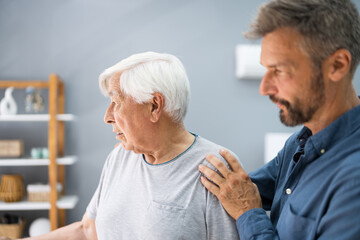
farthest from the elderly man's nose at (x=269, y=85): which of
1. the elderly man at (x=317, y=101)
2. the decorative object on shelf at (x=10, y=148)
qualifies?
the decorative object on shelf at (x=10, y=148)

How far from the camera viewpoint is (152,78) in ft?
3.59

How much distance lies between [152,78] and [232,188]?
1.45 ft

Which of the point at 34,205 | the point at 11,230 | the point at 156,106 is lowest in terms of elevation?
the point at 11,230

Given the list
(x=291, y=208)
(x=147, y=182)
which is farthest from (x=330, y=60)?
(x=147, y=182)

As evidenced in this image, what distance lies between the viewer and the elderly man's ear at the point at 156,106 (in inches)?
43.7

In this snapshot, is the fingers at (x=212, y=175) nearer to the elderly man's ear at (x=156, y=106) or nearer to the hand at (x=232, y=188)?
the hand at (x=232, y=188)

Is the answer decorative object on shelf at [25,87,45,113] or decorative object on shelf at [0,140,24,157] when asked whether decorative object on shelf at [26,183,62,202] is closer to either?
decorative object on shelf at [0,140,24,157]

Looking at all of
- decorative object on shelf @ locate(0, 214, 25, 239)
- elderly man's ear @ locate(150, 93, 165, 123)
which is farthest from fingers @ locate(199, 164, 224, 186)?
decorative object on shelf @ locate(0, 214, 25, 239)

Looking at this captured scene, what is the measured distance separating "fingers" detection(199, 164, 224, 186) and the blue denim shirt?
0.42 ft

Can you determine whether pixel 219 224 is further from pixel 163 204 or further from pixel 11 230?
pixel 11 230

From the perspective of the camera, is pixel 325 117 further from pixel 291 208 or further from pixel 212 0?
pixel 212 0

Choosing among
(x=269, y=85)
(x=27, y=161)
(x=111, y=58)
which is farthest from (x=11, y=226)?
(x=269, y=85)

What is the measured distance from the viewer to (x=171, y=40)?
11.1 ft

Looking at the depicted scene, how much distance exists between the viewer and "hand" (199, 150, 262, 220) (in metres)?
1.02
